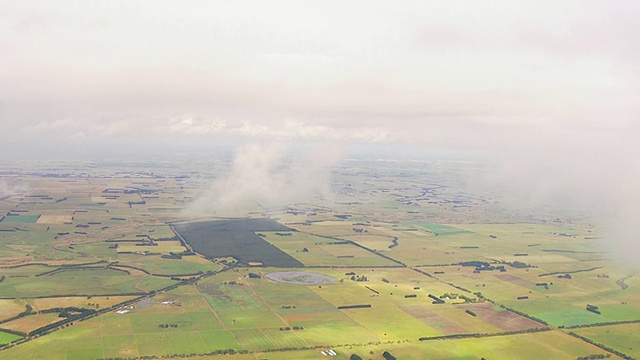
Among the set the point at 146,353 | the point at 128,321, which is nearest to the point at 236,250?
the point at 128,321

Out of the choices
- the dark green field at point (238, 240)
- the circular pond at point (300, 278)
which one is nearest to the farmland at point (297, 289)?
the circular pond at point (300, 278)

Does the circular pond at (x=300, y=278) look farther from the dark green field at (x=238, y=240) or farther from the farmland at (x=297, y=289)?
the dark green field at (x=238, y=240)

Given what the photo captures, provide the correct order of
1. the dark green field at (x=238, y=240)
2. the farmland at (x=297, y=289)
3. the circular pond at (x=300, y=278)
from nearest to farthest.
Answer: the farmland at (x=297, y=289) → the circular pond at (x=300, y=278) → the dark green field at (x=238, y=240)

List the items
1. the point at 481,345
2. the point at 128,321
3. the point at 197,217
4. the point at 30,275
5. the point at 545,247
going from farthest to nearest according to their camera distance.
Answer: the point at 197,217, the point at 545,247, the point at 30,275, the point at 128,321, the point at 481,345

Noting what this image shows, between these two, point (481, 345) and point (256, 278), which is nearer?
point (481, 345)

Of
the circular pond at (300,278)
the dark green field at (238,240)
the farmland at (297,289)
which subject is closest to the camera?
the farmland at (297,289)

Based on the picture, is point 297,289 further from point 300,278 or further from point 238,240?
point 238,240

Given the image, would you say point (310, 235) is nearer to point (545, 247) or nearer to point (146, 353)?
point (545, 247)
